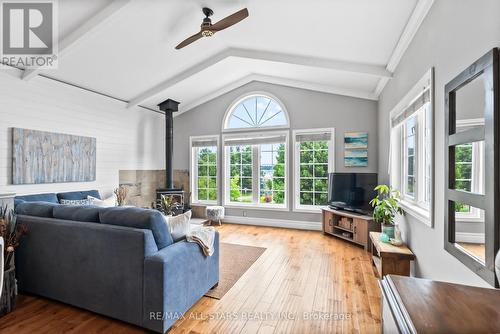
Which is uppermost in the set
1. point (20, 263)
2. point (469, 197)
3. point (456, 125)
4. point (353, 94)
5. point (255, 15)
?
point (255, 15)

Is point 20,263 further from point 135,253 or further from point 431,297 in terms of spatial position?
point 431,297

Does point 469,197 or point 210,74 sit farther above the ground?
point 210,74

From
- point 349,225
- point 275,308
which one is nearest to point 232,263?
point 275,308

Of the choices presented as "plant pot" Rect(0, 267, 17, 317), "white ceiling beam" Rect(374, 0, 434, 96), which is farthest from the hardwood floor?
"white ceiling beam" Rect(374, 0, 434, 96)

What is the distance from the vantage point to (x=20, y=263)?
2.38 m

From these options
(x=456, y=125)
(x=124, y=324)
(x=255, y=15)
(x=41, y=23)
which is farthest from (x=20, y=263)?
(x=456, y=125)

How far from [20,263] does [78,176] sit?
6.68 feet

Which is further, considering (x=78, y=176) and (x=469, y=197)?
(x=78, y=176)

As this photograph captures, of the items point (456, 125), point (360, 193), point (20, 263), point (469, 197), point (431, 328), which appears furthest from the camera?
point (360, 193)

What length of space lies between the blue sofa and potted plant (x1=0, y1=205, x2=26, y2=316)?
9 cm

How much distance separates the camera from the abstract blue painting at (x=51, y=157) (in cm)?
335

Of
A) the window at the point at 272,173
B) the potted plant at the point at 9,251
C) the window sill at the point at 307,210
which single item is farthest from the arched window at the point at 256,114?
the potted plant at the point at 9,251

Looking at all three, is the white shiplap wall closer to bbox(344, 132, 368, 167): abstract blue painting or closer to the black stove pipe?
the black stove pipe

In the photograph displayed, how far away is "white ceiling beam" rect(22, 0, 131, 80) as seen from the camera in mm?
2695
